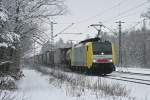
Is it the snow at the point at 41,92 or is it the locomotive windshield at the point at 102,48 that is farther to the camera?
the locomotive windshield at the point at 102,48

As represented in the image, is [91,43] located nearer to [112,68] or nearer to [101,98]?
[112,68]

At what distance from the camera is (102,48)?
31.0 metres

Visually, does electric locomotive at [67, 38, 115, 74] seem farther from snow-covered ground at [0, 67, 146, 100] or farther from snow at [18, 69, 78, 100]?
snow-covered ground at [0, 67, 146, 100]

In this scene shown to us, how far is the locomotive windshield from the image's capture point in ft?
101

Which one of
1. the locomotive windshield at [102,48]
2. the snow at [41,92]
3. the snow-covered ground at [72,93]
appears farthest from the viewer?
the locomotive windshield at [102,48]

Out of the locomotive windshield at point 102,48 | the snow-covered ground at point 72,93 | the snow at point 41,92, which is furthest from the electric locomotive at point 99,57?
the snow-covered ground at point 72,93

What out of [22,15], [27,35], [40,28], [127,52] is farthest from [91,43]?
[127,52]

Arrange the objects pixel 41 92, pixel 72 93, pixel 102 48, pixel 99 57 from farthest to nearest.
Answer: pixel 102 48 → pixel 99 57 → pixel 41 92 → pixel 72 93

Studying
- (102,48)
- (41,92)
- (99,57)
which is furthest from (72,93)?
(102,48)

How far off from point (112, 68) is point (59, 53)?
25.2 metres

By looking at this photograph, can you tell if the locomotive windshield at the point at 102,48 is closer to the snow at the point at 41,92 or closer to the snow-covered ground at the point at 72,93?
the snow at the point at 41,92

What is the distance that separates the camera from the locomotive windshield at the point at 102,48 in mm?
30812

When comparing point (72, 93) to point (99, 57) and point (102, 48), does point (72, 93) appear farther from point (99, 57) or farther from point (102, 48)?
point (102, 48)

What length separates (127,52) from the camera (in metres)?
108
